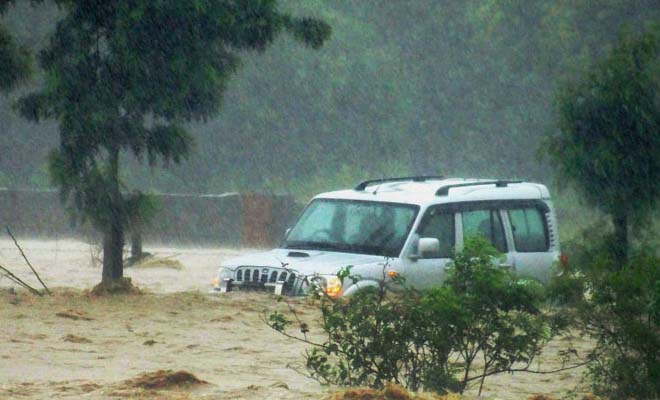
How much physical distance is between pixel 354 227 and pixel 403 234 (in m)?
0.60

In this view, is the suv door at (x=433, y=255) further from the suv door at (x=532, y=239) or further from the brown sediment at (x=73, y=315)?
the brown sediment at (x=73, y=315)

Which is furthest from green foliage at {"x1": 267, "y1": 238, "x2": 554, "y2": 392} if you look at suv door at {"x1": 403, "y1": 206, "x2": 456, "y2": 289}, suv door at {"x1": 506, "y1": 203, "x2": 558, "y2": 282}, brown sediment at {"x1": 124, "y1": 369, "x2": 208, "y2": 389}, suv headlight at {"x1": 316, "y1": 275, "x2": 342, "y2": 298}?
suv door at {"x1": 506, "y1": 203, "x2": 558, "y2": 282}

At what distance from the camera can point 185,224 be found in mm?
34031

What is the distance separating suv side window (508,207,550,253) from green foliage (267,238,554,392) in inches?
237

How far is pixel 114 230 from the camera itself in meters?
17.0

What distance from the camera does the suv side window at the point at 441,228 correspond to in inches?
546

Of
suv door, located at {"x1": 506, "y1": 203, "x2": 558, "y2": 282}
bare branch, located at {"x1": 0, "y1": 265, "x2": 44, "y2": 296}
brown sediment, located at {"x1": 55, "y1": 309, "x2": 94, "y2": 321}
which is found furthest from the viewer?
bare branch, located at {"x1": 0, "y1": 265, "x2": 44, "y2": 296}

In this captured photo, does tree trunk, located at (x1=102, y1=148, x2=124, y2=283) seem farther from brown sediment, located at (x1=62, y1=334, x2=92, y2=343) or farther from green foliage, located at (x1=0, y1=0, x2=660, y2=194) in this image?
green foliage, located at (x1=0, y1=0, x2=660, y2=194)

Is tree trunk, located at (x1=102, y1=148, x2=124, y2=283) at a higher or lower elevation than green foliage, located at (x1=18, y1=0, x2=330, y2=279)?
lower

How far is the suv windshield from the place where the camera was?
13734mm

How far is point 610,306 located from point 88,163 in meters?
9.66

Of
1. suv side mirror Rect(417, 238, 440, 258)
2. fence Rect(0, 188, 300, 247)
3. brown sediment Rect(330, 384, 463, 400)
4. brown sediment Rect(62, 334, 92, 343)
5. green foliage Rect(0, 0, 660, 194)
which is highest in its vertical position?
green foliage Rect(0, 0, 660, 194)

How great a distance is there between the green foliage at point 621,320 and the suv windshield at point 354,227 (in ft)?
15.4

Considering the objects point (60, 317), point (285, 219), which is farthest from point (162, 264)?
point (60, 317)
